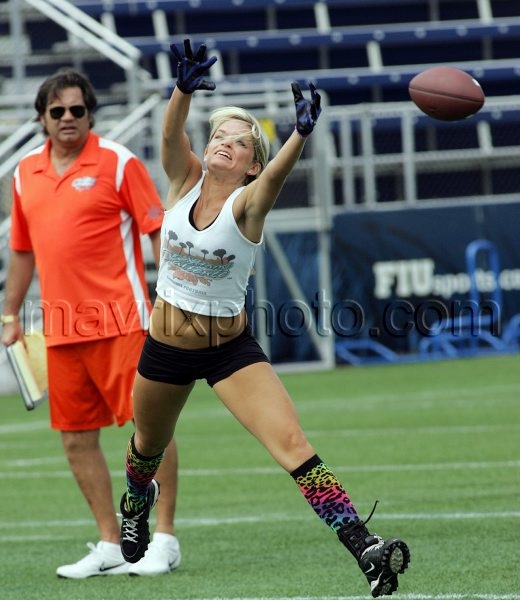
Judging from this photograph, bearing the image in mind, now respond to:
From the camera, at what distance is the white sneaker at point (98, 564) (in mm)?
6469

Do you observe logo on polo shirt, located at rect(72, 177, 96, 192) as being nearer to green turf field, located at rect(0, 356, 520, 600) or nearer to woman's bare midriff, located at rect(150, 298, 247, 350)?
woman's bare midriff, located at rect(150, 298, 247, 350)

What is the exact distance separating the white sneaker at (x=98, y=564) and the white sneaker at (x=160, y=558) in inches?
2.7

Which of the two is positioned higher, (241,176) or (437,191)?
(241,176)

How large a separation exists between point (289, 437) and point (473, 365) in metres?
12.7

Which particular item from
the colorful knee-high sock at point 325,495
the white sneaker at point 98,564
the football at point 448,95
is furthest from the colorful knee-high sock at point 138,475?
the football at point 448,95

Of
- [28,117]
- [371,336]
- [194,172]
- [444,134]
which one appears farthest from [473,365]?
[194,172]

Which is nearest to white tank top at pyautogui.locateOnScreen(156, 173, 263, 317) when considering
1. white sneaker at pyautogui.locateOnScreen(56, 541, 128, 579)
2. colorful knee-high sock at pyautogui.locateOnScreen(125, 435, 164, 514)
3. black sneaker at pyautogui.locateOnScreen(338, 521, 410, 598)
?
colorful knee-high sock at pyautogui.locateOnScreen(125, 435, 164, 514)

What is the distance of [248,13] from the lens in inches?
1123

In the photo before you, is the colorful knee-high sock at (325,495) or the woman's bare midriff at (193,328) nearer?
Result: the colorful knee-high sock at (325,495)

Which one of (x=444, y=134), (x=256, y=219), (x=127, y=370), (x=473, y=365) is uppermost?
(x=256, y=219)

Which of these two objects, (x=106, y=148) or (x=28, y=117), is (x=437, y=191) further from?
(x=106, y=148)

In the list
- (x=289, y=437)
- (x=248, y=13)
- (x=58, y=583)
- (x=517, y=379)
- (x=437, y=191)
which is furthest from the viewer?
(x=248, y=13)

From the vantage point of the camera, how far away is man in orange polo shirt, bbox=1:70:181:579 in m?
6.71

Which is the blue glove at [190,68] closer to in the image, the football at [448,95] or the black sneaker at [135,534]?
the football at [448,95]
